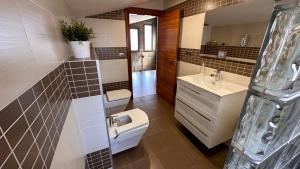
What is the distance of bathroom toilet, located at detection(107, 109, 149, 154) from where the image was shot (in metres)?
1.36

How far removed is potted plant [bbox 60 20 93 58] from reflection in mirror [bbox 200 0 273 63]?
1.57 meters

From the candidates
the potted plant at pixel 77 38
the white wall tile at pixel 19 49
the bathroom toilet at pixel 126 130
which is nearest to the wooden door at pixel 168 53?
the bathroom toilet at pixel 126 130

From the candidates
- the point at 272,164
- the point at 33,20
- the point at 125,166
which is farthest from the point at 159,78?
the point at 33,20

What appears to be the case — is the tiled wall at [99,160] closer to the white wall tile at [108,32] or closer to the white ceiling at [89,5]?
the white ceiling at [89,5]

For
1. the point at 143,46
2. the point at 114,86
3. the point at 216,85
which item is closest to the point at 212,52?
the point at 216,85

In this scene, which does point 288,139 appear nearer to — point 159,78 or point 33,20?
point 33,20

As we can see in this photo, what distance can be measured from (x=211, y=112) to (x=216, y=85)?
435 millimetres

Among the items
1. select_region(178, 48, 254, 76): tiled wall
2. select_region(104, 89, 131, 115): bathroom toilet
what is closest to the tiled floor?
select_region(104, 89, 131, 115): bathroom toilet

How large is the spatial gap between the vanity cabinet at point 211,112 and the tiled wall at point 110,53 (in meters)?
1.42

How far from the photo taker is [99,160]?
4.34 ft

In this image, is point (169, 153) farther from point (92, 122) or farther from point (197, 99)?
point (92, 122)

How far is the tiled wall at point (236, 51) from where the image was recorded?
54.7 inches

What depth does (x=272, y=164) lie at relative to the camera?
74 centimetres

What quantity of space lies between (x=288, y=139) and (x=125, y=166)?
1423 mm
